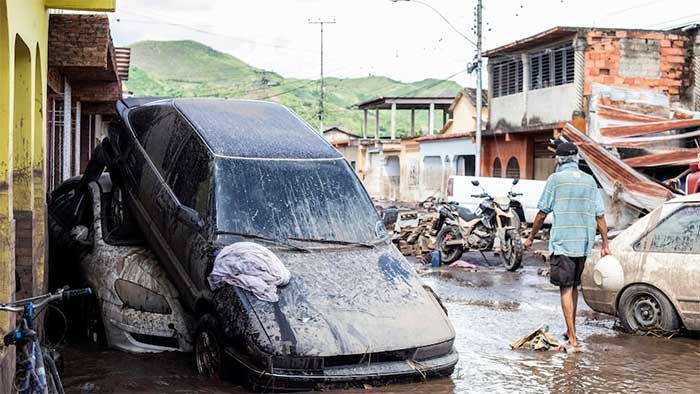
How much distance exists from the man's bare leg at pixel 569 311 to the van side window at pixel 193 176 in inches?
143

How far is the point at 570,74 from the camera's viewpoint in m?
28.1

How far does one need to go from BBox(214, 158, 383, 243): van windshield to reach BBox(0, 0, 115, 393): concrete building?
5.50 feet

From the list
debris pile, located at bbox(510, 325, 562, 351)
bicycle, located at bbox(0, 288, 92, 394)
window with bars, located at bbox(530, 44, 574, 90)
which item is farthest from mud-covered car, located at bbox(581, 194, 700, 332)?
window with bars, located at bbox(530, 44, 574, 90)

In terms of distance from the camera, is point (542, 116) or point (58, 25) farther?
point (542, 116)

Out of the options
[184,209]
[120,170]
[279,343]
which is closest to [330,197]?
[184,209]

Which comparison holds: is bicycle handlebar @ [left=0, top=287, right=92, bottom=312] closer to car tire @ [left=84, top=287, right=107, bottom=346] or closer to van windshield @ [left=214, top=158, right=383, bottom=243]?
van windshield @ [left=214, top=158, right=383, bottom=243]

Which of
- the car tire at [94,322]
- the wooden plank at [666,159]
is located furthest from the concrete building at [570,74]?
the car tire at [94,322]

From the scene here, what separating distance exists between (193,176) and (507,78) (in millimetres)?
27106

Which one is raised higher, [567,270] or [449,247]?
[567,270]

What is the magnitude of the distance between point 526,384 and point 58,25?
7.10m

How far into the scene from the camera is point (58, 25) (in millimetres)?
10562

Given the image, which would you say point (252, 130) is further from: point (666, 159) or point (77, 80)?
point (666, 159)

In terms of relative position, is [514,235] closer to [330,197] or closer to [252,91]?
[330,197]

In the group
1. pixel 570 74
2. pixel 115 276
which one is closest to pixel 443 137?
pixel 570 74
